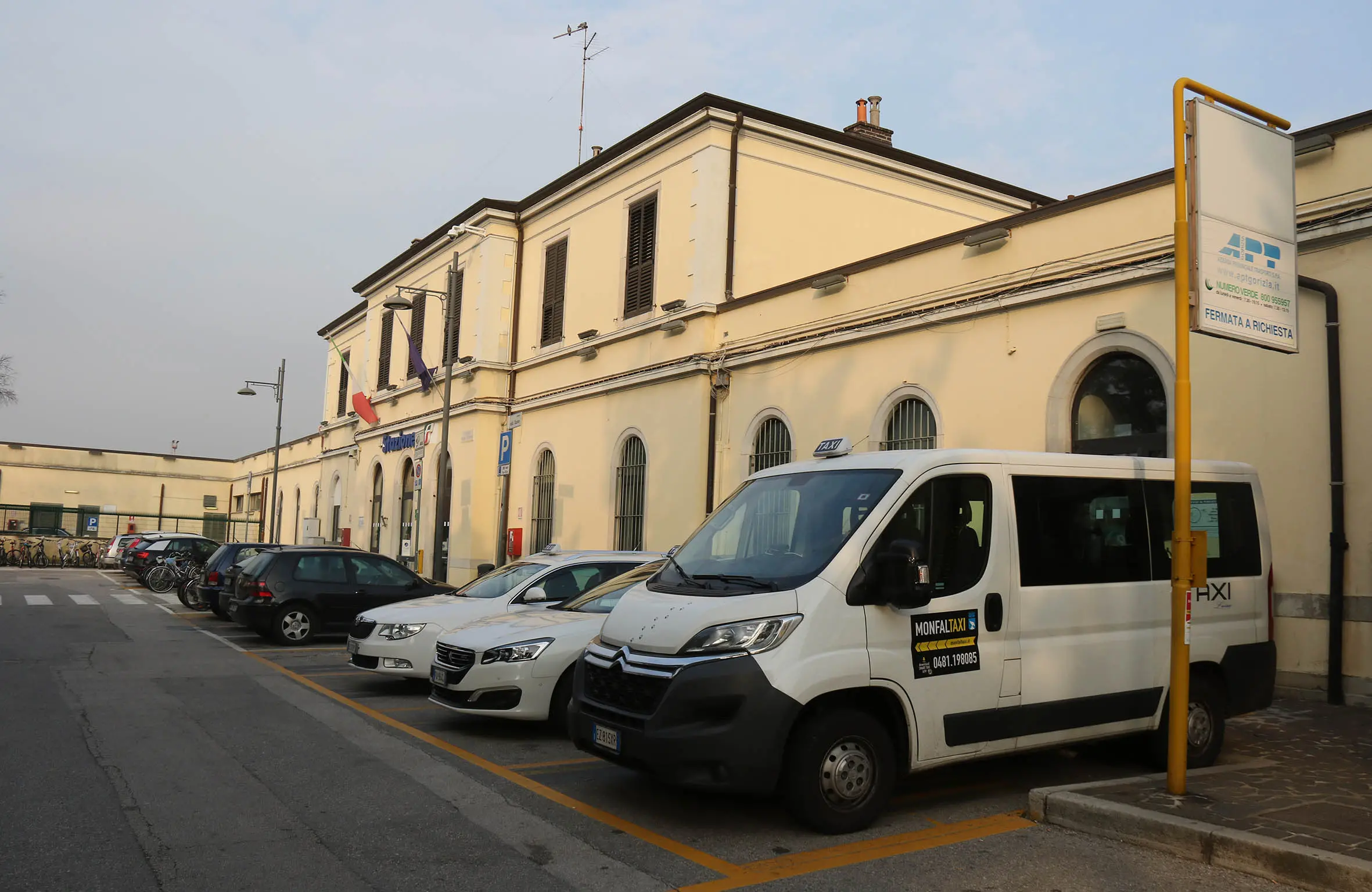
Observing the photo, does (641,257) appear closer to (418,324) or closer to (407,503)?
(418,324)

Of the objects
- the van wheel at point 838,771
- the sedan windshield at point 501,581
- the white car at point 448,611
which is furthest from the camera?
the sedan windshield at point 501,581

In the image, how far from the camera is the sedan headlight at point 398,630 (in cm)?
1093

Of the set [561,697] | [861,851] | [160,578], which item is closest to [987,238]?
[561,697]

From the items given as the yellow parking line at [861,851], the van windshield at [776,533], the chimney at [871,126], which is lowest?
the yellow parking line at [861,851]

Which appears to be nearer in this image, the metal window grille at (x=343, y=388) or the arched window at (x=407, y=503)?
the arched window at (x=407, y=503)

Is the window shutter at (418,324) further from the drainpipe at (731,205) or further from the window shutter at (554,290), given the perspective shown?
the drainpipe at (731,205)

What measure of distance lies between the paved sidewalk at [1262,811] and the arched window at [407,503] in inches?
1017

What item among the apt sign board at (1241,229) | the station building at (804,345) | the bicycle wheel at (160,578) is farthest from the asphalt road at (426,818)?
the bicycle wheel at (160,578)

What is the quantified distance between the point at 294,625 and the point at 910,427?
9.54 m

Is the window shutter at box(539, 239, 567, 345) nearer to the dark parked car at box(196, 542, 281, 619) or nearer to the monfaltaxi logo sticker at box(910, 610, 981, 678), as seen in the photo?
the dark parked car at box(196, 542, 281, 619)

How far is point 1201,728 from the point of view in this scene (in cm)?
745

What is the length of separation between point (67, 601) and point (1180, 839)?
78.9 ft

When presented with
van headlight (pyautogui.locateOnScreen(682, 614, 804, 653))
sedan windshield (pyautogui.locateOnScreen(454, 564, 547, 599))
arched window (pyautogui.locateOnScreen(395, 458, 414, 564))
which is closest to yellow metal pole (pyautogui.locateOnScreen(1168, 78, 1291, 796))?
van headlight (pyautogui.locateOnScreen(682, 614, 804, 653))

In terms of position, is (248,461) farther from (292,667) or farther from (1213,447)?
(1213,447)
